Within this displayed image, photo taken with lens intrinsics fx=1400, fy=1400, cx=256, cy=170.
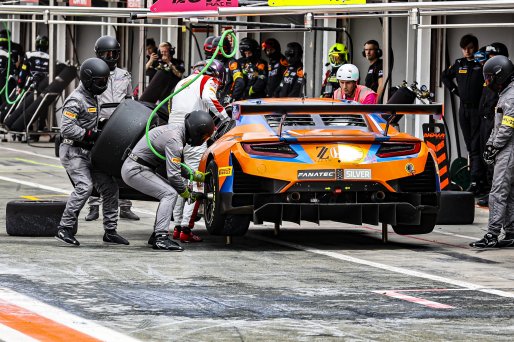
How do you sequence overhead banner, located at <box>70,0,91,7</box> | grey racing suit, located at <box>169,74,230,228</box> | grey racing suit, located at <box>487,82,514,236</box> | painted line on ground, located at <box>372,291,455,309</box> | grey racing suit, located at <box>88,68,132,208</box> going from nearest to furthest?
painted line on ground, located at <box>372,291,455,309</box>
grey racing suit, located at <box>487,82,514,236</box>
grey racing suit, located at <box>169,74,230,228</box>
grey racing suit, located at <box>88,68,132,208</box>
overhead banner, located at <box>70,0,91,7</box>

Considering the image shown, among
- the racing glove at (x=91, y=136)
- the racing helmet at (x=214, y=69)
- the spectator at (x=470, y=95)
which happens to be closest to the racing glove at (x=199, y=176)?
the racing glove at (x=91, y=136)

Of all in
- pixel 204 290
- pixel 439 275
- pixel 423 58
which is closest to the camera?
pixel 204 290

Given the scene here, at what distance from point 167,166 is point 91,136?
1.10 meters

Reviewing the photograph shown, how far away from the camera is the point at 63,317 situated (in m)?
8.98

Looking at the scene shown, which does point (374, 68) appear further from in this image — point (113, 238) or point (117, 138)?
point (113, 238)

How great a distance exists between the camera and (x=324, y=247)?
13.5 meters

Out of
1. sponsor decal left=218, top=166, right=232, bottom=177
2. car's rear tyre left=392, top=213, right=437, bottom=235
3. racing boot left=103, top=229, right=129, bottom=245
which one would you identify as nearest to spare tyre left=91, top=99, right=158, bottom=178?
racing boot left=103, top=229, right=129, bottom=245

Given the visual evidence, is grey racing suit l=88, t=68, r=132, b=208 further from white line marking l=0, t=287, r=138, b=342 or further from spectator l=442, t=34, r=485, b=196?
white line marking l=0, t=287, r=138, b=342

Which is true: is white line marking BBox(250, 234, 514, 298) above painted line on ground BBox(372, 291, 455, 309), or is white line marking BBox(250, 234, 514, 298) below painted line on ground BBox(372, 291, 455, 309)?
below

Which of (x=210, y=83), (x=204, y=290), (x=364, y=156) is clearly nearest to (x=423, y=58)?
(x=210, y=83)

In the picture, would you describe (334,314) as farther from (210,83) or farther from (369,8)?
(369,8)

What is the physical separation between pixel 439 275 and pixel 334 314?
7.92 feet

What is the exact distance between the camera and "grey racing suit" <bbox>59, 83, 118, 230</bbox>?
44.5 feet

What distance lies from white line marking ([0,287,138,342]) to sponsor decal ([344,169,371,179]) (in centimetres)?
385
